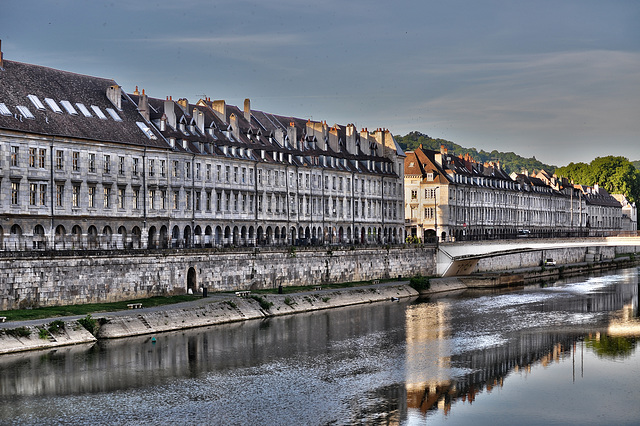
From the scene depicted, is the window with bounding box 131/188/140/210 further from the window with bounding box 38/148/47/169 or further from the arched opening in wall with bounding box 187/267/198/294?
the window with bounding box 38/148/47/169

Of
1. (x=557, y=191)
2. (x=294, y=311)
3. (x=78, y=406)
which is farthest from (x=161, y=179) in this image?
(x=557, y=191)

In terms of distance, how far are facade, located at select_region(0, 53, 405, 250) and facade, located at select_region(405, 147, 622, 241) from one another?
15393 mm

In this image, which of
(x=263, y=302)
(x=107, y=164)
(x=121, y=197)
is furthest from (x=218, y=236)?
(x=263, y=302)

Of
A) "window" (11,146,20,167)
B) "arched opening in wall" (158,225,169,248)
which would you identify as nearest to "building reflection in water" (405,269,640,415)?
"arched opening in wall" (158,225,169,248)

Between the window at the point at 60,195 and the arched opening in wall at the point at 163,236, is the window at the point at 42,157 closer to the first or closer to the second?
the window at the point at 60,195

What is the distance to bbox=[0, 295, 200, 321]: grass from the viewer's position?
2216 inches

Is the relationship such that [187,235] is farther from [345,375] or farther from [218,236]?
[345,375]

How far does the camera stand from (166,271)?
71438 millimetres

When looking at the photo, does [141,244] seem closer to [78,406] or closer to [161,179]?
[161,179]

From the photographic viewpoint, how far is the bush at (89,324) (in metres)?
56.2

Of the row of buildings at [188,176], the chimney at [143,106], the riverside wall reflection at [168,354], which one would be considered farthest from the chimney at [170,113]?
the riverside wall reflection at [168,354]

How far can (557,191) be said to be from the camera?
605 ft

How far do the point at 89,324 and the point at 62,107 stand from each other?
25.3 metres

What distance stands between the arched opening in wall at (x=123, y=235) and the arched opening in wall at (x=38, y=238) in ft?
26.8
